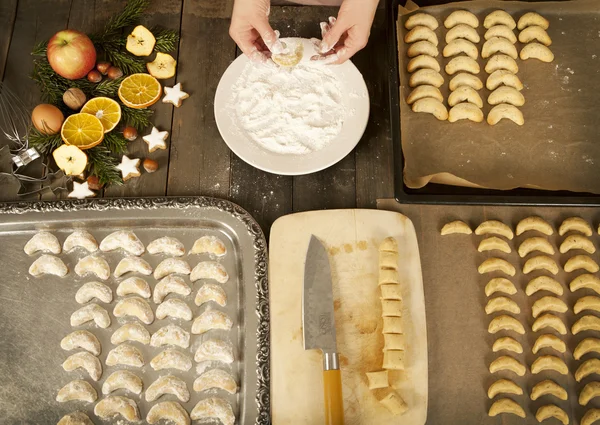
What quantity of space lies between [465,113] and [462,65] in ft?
0.59

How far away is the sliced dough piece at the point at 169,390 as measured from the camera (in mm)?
1357

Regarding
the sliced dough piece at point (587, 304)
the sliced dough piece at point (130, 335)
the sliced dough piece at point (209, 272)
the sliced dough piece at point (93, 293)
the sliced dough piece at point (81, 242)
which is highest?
the sliced dough piece at point (81, 242)

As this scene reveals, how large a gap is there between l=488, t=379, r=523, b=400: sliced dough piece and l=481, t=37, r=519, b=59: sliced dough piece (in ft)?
3.41

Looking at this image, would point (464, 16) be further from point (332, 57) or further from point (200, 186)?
point (200, 186)

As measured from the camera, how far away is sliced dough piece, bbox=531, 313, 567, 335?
54.1 inches

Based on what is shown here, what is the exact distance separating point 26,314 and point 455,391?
1275 millimetres

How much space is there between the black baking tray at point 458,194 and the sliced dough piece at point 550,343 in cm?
38

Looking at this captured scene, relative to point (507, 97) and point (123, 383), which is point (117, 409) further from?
point (507, 97)

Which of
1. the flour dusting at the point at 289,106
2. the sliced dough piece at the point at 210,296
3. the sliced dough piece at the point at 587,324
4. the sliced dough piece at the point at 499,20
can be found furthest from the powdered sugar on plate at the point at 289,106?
the sliced dough piece at the point at 587,324

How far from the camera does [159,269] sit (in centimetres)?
147

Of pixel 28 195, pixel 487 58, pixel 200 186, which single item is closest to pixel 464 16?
pixel 487 58

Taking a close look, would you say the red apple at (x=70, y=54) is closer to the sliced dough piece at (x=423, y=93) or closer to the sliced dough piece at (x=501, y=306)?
the sliced dough piece at (x=423, y=93)

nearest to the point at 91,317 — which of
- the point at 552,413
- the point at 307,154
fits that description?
the point at 307,154

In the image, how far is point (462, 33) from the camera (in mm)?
1615
